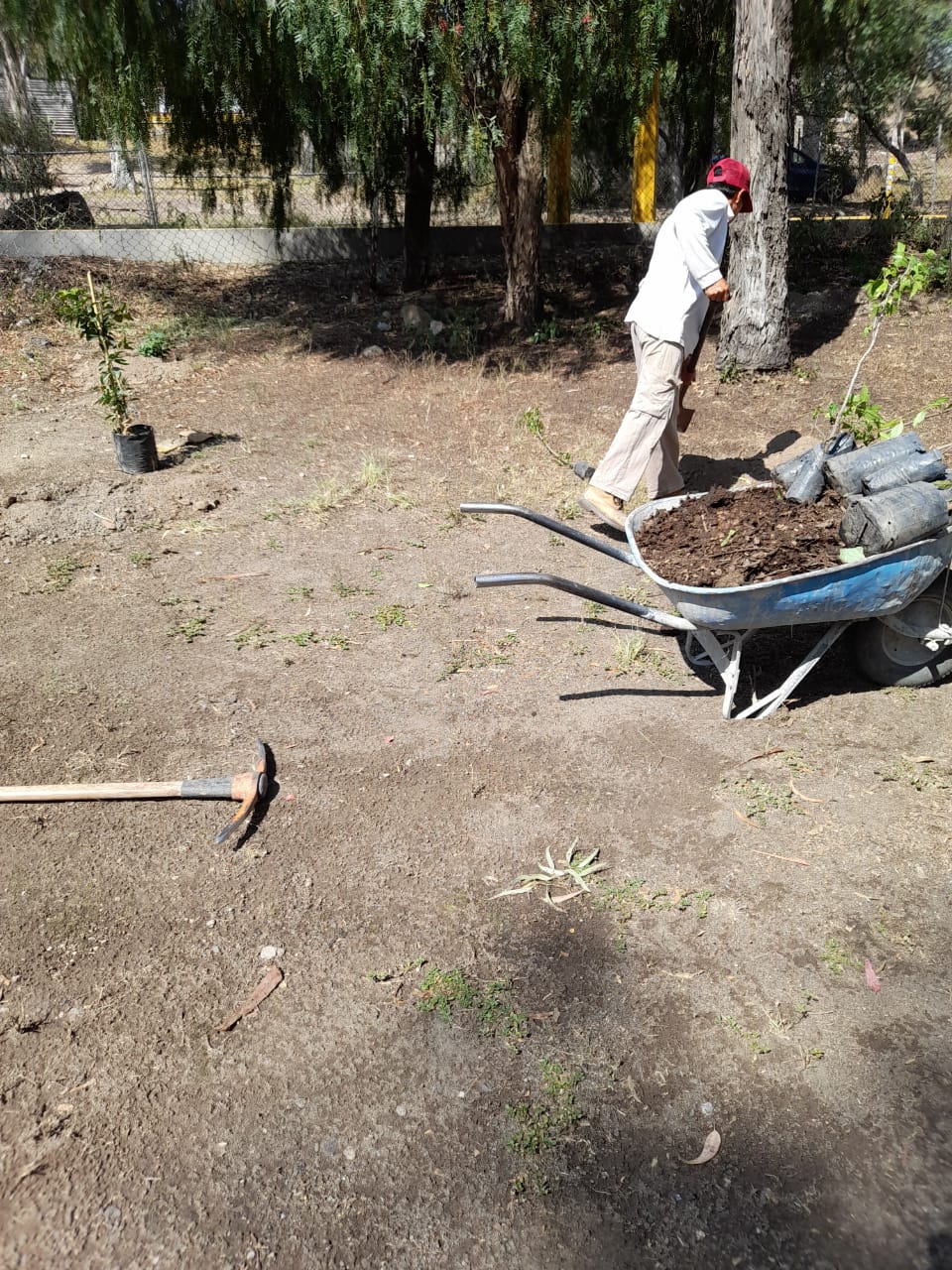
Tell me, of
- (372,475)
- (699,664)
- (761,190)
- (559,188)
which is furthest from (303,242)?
A: (699,664)

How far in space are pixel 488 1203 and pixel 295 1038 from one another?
2.40 feet

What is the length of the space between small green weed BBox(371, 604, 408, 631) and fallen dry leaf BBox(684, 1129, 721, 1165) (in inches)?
118

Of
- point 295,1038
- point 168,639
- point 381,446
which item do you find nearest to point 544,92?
point 381,446

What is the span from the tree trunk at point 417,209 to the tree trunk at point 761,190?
3729mm

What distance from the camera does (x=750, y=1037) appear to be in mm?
2715

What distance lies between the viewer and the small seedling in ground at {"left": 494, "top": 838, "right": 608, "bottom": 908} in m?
3.26

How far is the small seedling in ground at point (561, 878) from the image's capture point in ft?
10.7

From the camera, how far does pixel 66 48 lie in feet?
30.1

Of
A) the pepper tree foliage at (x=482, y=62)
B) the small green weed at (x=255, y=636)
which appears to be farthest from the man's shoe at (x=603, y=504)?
the pepper tree foliage at (x=482, y=62)

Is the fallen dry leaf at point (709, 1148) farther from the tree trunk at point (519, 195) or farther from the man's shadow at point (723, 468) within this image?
the tree trunk at point (519, 195)

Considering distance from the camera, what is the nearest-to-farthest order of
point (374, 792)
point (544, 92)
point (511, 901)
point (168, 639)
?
point (511, 901) → point (374, 792) → point (168, 639) → point (544, 92)

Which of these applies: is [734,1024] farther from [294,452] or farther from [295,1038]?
[294,452]

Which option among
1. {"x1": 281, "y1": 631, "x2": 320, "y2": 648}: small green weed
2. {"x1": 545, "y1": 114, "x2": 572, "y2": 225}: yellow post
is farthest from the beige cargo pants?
{"x1": 545, "y1": 114, "x2": 572, "y2": 225}: yellow post

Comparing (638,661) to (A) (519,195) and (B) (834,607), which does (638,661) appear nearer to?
(B) (834,607)
